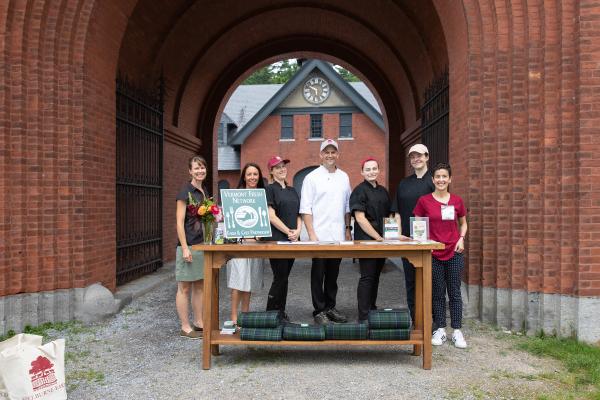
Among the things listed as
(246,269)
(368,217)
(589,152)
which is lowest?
(246,269)

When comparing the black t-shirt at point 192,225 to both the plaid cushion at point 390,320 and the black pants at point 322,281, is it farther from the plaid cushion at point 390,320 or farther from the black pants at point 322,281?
the plaid cushion at point 390,320

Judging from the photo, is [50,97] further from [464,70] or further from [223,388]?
[464,70]

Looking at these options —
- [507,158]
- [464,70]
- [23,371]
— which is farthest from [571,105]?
[23,371]

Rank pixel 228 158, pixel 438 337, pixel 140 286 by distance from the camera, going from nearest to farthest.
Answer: pixel 438 337 → pixel 140 286 → pixel 228 158

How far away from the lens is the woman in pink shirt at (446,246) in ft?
15.4

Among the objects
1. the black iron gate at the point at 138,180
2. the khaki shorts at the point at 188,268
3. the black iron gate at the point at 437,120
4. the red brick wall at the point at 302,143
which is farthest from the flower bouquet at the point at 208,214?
the red brick wall at the point at 302,143

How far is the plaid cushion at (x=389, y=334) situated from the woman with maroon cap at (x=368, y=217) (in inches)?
25.5

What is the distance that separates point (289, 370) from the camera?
13.7 feet

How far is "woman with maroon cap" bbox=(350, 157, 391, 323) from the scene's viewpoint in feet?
16.2

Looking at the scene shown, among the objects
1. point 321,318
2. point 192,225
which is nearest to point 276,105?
point 321,318

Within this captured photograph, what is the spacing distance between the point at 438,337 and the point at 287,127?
23268 millimetres

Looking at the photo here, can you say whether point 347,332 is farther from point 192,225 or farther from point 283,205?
point 192,225

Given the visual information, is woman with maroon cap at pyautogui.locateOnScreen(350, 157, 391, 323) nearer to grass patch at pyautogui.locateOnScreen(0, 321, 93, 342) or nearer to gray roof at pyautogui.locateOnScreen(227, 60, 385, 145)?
grass patch at pyautogui.locateOnScreen(0, 321, 93, 342)

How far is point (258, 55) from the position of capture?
1311cm
